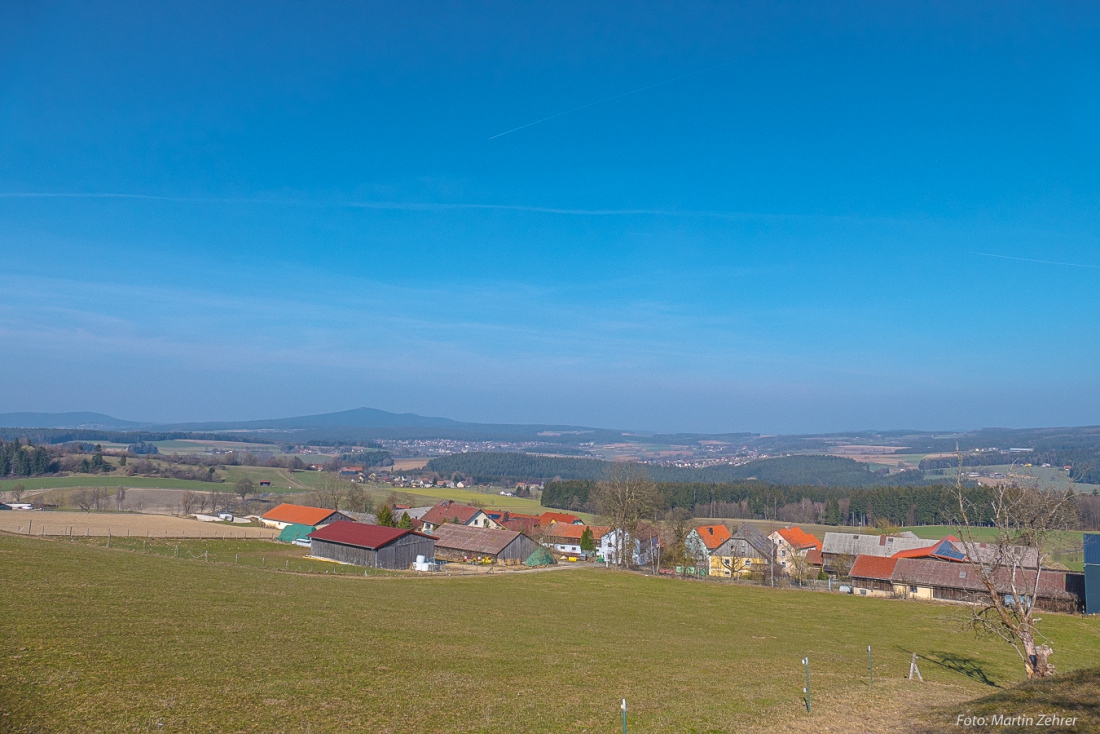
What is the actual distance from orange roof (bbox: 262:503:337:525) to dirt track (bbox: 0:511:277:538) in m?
5.69

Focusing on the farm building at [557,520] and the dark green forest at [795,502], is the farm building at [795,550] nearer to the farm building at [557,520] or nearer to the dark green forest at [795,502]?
the farm building at [557,520]

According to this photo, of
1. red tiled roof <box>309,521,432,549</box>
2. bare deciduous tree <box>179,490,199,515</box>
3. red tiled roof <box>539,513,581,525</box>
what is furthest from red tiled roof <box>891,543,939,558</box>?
bare deciduous tree <box>179,490,199,515</box>

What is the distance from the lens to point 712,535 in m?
92.8

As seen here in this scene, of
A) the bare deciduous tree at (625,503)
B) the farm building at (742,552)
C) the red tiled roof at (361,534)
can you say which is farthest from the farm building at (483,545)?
the farm building at (742,552)

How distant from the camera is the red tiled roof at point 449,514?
106 meters

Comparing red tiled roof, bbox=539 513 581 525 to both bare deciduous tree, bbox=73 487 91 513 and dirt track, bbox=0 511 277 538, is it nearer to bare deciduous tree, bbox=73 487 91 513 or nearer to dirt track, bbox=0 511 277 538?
dirt track, bbox=0 511 277 538

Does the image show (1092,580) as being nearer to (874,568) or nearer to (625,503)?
(874,568)

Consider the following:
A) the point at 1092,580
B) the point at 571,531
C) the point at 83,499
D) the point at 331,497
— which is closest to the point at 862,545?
the point at 1092,580

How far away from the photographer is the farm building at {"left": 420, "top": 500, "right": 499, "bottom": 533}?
346 feet

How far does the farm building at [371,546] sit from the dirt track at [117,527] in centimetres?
1296

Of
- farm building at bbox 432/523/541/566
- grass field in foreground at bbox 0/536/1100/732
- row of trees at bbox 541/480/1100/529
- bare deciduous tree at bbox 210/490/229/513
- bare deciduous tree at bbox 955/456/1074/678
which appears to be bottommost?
row of trees at bbox 541/480/1100/529

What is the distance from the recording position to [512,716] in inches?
594

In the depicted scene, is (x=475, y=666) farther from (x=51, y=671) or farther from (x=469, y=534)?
(x=469, y=534)

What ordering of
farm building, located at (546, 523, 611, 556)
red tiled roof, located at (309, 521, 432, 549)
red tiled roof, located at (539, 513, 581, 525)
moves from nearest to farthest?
red tiled roof, located at (309, 521, 432, 549) → farm building, located at (546, 523, 611, 556) → red tiled roof, located at (539, 513, 581, 525)
